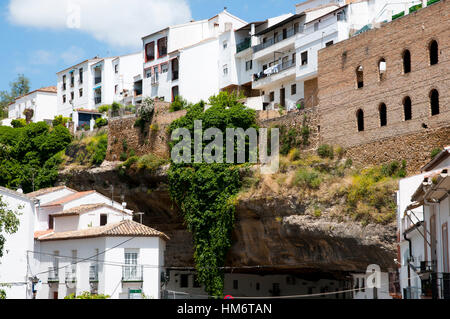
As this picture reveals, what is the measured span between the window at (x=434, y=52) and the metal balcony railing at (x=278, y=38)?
17.2m

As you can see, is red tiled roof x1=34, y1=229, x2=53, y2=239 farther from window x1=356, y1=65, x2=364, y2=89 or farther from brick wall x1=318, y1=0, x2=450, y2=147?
window x1=356, y1=65, x2=364, y2=89

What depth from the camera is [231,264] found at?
4934 centimetres

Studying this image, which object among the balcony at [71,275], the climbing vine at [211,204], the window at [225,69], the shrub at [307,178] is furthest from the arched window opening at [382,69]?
the balcony at [71,275]

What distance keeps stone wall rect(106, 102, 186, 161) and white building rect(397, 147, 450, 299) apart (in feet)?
88.3

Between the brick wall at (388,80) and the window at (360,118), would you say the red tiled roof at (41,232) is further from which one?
the window at (360,118)

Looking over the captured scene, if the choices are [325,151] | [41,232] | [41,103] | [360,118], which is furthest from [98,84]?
[360,118]

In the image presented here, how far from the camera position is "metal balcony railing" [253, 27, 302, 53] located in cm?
5662

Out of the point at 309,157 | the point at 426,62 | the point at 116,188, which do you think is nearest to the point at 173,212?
the point at 116,188

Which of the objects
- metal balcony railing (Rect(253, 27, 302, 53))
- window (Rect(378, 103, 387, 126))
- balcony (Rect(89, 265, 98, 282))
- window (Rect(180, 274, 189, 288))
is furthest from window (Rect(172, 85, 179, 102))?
window (Rect(378, 103, 387, 126))

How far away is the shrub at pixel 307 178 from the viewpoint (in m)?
43.2

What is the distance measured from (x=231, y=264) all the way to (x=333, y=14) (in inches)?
735

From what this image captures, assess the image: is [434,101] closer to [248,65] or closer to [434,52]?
[434,52]

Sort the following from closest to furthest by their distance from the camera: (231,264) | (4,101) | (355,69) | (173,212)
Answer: (355,69), (231,264), (173,212), (4,101)
